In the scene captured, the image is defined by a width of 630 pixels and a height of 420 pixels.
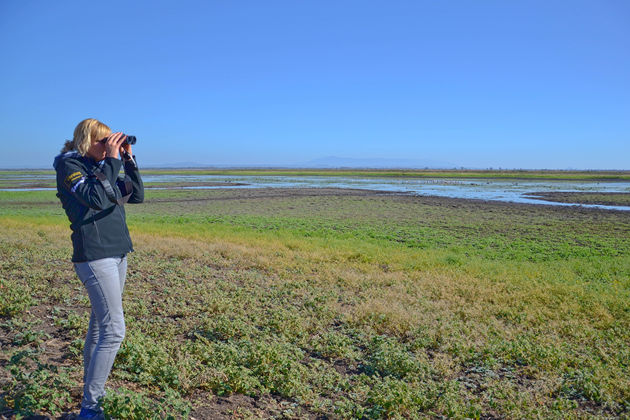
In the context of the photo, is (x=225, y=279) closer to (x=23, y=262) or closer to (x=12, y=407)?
(x=23, y=262)

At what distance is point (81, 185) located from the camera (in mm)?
3072

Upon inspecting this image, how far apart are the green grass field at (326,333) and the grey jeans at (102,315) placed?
0.19 metres

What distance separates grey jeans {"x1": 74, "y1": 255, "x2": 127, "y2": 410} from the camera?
3133 millimetres

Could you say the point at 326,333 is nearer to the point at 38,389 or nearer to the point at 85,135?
the point at 38,389

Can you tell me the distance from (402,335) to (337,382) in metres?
1.83

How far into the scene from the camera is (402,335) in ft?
20.3

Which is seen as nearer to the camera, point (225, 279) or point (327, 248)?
point (225, 279)

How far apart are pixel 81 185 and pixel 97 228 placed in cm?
35

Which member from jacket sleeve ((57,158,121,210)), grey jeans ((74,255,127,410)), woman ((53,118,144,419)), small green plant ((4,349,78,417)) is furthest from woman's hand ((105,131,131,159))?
small green plant ((4,349,78,417))

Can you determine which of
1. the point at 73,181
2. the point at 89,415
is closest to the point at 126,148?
the point at 73,181

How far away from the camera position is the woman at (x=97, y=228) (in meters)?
3.10

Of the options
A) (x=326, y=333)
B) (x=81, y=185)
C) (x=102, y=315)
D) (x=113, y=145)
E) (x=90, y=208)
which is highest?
(x=113, y=145)

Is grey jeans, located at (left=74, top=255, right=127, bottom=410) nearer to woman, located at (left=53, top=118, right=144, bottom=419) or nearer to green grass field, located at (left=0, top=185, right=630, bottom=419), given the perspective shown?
woman, located at (left=53, top=118, right=144, bottom=419)

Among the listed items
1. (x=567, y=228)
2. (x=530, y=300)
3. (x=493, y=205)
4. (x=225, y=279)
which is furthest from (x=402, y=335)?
(x=493, y=205)
